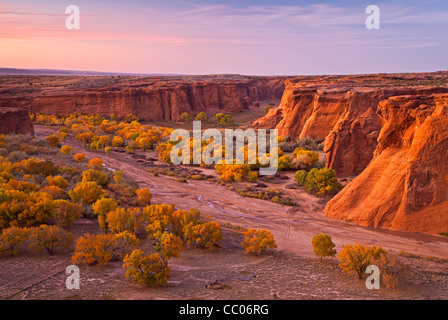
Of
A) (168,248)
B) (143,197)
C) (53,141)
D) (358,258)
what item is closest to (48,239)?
(168,248)

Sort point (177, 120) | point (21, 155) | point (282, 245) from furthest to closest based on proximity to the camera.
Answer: point (177, 120)
point (21, 155)
point (282, 245)

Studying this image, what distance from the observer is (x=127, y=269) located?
1456 cm

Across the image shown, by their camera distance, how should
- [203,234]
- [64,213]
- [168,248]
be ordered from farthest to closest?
1. [64,213]
2. [203,234]
3. [168,248]

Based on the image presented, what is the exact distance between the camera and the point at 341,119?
41.8 metres

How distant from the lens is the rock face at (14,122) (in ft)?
147

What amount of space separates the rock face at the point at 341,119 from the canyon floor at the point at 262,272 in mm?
11108

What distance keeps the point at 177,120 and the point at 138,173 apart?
44147 millimetres

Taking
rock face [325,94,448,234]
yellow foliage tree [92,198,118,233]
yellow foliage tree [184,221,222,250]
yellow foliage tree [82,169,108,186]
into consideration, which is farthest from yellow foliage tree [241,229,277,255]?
yellow foliage tree [82,169,108,186]

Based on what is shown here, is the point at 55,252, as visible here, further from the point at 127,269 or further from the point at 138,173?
→ the point at 138,173

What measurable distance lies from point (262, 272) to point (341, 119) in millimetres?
30054

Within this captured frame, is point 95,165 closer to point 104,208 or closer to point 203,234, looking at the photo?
point 104,208

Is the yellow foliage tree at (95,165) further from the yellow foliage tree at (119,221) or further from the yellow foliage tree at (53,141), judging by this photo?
the yellow foliage tree at (119,221)

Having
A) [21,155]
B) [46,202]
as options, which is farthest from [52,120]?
[46,202]

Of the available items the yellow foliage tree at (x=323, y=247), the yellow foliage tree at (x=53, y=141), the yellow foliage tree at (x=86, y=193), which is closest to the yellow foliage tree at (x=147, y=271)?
the yellow foliage tree at (x=323, y=247)
